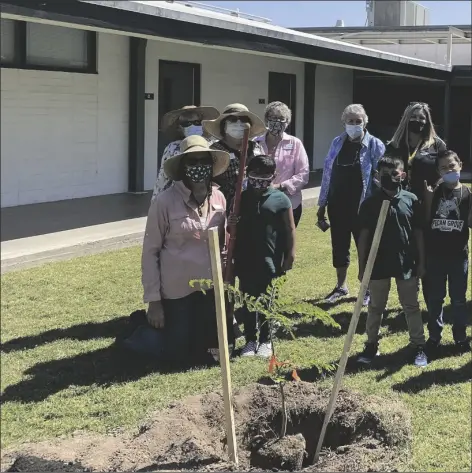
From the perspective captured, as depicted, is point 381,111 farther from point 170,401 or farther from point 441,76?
point 170,401

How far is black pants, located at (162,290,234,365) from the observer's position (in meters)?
4.77

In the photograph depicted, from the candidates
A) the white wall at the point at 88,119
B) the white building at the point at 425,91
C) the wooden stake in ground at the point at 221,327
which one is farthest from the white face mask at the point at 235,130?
the white building at the point at 425,91

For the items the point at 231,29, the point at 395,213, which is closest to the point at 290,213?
the point at 395,213

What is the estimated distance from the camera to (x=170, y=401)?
13.5 feet

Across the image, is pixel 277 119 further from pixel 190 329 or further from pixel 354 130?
pixel 190 329

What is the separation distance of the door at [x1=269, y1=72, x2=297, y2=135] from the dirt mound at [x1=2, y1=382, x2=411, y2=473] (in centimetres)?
1297

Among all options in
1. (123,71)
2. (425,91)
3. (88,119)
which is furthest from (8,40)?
(425,91)

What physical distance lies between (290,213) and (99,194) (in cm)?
693

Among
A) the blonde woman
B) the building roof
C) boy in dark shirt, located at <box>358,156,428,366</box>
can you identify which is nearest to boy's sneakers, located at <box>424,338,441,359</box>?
boy in dark shirt, located at <box>358,156,428,366</box>

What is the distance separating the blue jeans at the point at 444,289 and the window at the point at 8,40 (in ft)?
20.7

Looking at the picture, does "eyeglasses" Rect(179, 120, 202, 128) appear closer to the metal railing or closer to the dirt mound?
the dirt mound

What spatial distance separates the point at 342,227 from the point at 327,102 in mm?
12864

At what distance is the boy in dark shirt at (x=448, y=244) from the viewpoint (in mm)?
4918

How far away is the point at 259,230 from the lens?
193 inches
